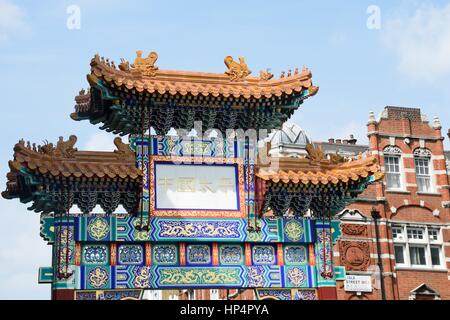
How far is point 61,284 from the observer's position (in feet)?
55.4

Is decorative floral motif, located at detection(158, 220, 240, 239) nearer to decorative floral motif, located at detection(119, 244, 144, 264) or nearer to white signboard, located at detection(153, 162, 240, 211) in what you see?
white signboard, located at detection(153, 162, 240, 211)

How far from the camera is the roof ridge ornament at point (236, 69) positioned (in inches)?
744

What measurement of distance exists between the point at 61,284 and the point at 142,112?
420 centimetres

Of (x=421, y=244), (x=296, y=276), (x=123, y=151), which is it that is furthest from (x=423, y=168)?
(x=123, y=151)

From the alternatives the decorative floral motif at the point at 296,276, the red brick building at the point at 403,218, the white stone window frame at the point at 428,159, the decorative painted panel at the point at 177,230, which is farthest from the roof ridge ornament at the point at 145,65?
the white stone window frame at the point at 428,159

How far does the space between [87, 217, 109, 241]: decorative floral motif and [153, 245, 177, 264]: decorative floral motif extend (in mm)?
1169

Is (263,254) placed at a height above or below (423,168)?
below

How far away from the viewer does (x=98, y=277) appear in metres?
17.2

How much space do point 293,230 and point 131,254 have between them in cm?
380

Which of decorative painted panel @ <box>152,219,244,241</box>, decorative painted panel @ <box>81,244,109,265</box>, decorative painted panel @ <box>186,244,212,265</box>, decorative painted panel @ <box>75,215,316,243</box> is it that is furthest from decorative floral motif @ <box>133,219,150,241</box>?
decorative painted panel @ <box>186,244,212,265</box>

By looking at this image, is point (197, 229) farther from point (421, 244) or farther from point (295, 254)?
point (421, 244)

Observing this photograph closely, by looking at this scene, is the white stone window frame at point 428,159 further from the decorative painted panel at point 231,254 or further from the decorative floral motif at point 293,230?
the decorative painted panel at point 231,254

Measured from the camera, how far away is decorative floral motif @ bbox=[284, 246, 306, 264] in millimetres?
18406
